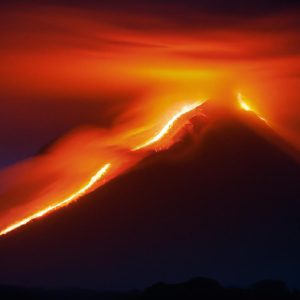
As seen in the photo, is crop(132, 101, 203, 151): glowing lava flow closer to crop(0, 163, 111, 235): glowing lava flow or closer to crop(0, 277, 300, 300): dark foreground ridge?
crop(0, 163, 111, 235): glowing lava flow

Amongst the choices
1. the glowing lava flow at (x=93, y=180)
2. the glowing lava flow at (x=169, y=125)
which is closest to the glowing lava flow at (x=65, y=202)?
the glowing lava flow at (x=93, y=180)

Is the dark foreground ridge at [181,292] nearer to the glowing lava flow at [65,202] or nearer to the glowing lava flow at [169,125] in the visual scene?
the glowing lava flow at [65,202]

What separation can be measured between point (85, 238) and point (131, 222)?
0.99 meters

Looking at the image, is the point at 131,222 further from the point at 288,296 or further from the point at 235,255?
the point at 288,296

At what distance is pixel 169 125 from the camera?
18578 millimetres

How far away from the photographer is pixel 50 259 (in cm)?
1472

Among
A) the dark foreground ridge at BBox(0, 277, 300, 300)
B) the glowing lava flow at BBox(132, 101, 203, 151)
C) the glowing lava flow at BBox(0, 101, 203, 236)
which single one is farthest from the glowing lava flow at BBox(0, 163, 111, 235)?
the dark foreground ridge at BBox(0, 277, 300, 300)

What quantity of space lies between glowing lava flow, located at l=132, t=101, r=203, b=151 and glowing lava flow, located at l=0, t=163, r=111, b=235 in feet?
3.18

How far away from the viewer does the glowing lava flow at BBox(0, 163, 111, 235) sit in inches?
600

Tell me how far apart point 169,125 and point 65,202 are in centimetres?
346

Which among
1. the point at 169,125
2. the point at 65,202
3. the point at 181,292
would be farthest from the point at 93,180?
the point at 181,292

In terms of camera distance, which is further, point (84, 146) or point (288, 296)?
point (84, 146)

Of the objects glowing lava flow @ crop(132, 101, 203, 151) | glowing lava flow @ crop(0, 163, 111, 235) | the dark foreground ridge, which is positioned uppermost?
glowing lava flow @ crop(132, 101, 203, 151)

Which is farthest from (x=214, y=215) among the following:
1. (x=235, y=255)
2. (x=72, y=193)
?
(x=72, y=193)
